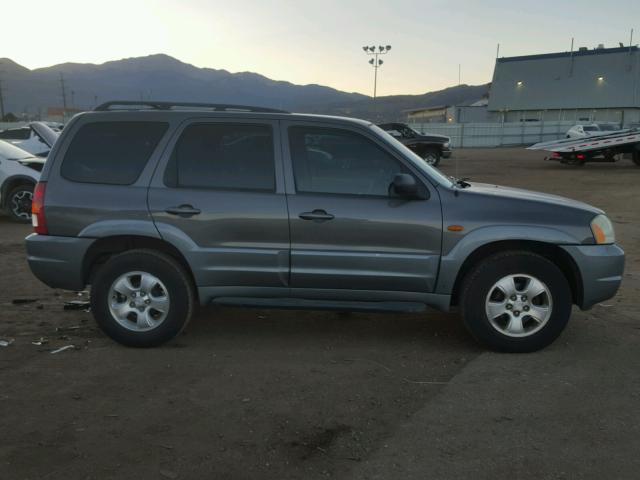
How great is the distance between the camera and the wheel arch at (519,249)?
15.1ft

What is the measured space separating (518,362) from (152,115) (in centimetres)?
343

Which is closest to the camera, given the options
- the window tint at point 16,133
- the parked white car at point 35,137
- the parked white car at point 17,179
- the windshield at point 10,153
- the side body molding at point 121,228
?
the side body molding at point 121,228

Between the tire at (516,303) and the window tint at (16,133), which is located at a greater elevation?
the window tint at (16,133)

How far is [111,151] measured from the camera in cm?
474

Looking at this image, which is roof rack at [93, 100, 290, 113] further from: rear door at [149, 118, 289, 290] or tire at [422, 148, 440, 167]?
tire at [422, 148, 440, 167]

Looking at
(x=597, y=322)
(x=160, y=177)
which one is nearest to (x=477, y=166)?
(x=597, y=322)

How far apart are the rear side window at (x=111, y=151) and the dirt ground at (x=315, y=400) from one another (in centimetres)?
138

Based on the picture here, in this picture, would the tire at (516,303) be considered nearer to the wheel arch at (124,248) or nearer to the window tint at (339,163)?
the window tint at (339,163)

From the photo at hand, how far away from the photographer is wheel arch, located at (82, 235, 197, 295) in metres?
4.73

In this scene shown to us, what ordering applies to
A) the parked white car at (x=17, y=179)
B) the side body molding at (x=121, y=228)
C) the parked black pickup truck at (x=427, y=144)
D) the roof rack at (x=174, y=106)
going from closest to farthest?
the side body molding at (x=121, y=228) → the roof rack at (x=174, y=106) → the parked white car at (x=17, y=179) → the parked black pickup truck at (x=427, y=144)

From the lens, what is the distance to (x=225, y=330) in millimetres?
5262

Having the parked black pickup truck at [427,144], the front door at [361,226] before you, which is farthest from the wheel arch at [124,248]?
the parked black pickup truck at [427,144]

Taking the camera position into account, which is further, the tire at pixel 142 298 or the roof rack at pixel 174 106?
the roof rack at pixel 174 106

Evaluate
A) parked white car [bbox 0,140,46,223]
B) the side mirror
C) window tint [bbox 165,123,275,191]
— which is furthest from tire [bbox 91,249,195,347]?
parked white car [bbox 0,140,46,223]
